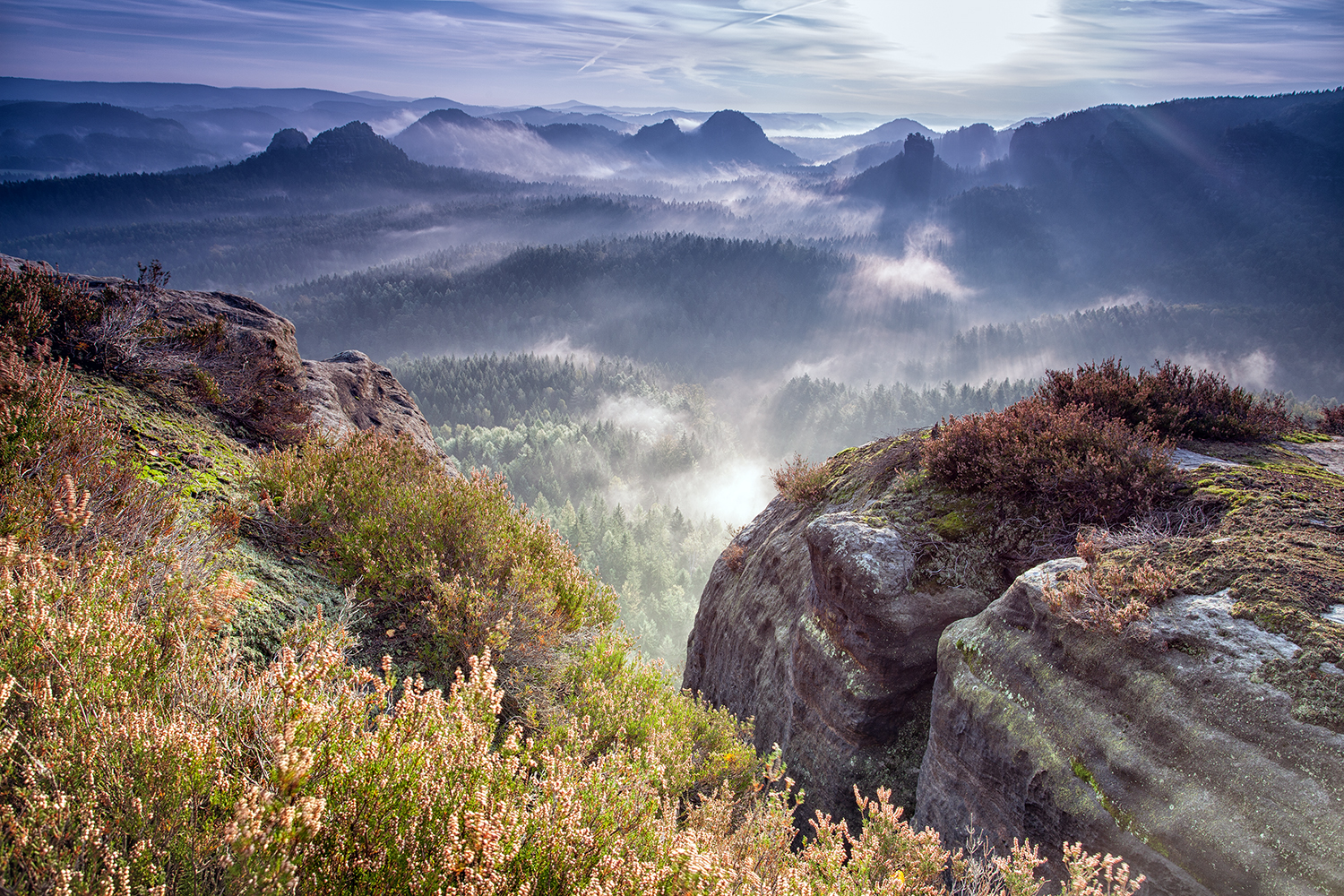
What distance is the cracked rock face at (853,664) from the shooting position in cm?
702

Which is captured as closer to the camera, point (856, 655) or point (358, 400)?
point (856, 655)

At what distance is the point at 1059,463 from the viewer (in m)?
6.77

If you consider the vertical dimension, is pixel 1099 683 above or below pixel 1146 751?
above

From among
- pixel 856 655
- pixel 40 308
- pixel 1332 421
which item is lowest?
pixel 856 655

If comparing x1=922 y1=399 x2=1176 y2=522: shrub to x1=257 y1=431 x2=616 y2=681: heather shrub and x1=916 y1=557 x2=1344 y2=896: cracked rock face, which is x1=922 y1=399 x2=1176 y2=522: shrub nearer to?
x1=916 y1=557 x2=1344 y2=896: cracked rock face

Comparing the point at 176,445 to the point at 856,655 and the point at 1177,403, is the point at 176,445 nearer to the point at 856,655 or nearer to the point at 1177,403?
the point at 856,655

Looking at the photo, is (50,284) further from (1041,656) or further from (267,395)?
(1041,656)

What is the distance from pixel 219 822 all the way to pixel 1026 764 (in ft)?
18.5

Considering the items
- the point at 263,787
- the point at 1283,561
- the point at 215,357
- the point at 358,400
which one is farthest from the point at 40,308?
the point at 1283,561

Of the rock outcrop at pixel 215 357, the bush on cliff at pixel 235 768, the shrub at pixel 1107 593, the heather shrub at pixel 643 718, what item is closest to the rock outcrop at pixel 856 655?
the heather shrub at pixel 643 718

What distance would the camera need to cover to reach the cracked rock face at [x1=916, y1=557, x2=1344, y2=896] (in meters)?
3.64

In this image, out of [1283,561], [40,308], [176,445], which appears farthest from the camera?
[40,308]

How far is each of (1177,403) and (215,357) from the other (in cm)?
1450

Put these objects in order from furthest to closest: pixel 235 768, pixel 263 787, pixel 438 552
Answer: pixel 438 552 < pixel 235 768 < pixel 263 787
